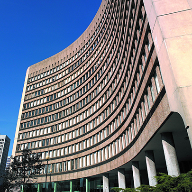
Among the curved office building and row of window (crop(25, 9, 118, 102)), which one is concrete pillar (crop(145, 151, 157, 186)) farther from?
row of window (crop(25, 9, 118, 102))

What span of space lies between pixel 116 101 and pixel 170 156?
1879 cm

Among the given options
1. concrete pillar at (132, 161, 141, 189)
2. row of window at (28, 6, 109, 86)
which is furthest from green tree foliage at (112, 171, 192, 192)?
row of window at (28, 6, 109, 86)

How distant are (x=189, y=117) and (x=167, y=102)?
110 inches

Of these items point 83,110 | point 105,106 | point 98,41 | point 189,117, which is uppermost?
point 98,41

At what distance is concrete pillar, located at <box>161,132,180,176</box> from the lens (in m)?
15.5

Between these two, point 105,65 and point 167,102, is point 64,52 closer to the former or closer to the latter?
point 105,65

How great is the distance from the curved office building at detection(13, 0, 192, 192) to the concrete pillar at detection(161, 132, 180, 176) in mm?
73

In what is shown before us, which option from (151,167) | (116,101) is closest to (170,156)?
(151,167)

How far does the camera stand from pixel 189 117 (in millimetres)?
11594

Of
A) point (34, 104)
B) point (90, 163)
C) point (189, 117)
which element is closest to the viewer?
point (189, 117)

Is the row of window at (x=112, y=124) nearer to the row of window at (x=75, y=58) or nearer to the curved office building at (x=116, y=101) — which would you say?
the curved office building at (x=116, y=101)

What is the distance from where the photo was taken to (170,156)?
1606 cm

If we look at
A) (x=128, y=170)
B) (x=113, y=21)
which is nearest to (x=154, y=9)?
(x=113, y=21)

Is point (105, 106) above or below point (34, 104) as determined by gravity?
below
